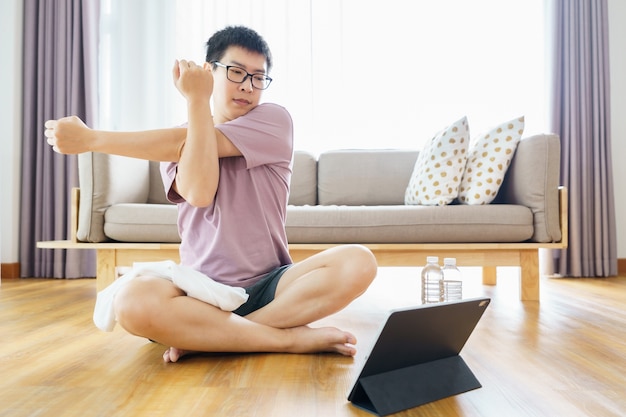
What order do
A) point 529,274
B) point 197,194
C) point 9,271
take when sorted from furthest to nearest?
1. point 9,271
2. point 529,274
3. point 197,194

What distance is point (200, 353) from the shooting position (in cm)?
126

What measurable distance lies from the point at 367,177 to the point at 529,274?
0.99m

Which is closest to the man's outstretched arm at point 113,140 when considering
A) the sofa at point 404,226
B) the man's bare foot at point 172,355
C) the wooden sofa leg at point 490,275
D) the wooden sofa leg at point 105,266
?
the man's bare foot at point 172,355

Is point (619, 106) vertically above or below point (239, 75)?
above

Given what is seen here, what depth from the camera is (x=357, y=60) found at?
136 inches

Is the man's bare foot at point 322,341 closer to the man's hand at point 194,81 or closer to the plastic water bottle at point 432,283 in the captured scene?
the man's hand at point 194,81

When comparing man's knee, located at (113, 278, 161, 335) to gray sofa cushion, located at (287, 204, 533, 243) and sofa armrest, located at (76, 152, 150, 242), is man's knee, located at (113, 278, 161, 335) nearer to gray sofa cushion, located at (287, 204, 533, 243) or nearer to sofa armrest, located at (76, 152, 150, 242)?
gray sofa cushion, located at (287, 204, 533, 243)

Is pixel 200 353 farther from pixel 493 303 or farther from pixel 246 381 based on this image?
pixel 493 303

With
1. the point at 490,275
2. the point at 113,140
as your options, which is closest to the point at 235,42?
the point at 113,140

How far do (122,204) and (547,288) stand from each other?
2.05 meters

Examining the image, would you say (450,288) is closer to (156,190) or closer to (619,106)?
(156,190)

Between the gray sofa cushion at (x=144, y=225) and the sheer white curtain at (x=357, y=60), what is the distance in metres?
1.31

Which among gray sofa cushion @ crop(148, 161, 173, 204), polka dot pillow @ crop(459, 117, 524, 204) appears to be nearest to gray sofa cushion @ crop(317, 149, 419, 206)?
polka dot pillow @ crop(459, 117, 524, 204)

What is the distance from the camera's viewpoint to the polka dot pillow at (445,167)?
2258mm
